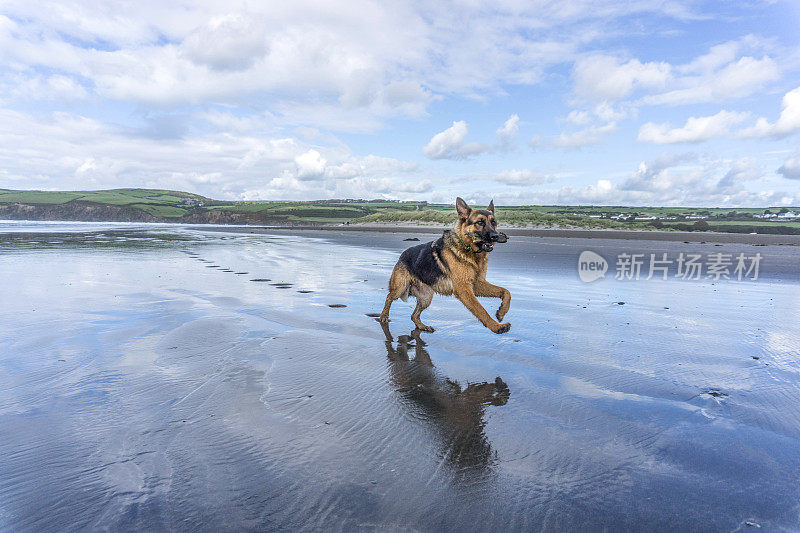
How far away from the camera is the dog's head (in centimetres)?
634

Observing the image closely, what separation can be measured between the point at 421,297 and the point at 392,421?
3980 millimetres

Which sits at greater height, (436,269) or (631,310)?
(436,269)

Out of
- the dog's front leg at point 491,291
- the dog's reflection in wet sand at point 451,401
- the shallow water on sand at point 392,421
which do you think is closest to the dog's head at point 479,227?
the dog's front leg at point 491,291

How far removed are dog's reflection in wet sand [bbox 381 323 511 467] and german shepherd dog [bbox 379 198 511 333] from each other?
3.99 ft

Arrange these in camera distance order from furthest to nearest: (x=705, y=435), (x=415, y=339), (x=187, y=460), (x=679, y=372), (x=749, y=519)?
(x=415, y=339)
(x=679, y=372)
(x=705, y=435)
(x=187, y=460)
(x=749, y=519)

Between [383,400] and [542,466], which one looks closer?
[542,466]

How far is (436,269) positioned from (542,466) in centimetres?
444

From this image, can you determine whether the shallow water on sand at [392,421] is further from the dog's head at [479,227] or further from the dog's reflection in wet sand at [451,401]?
the dog's head at [479,227]

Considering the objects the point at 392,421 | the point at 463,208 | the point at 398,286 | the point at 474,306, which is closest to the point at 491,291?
the point at 474,306

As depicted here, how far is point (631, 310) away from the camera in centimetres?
895

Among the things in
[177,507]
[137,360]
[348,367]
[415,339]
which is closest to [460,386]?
[348,367]

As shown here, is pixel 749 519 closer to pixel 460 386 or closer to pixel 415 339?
pixel 460 386

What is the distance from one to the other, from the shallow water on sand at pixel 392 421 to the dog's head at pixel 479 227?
1.59m

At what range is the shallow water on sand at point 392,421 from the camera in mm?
2623
